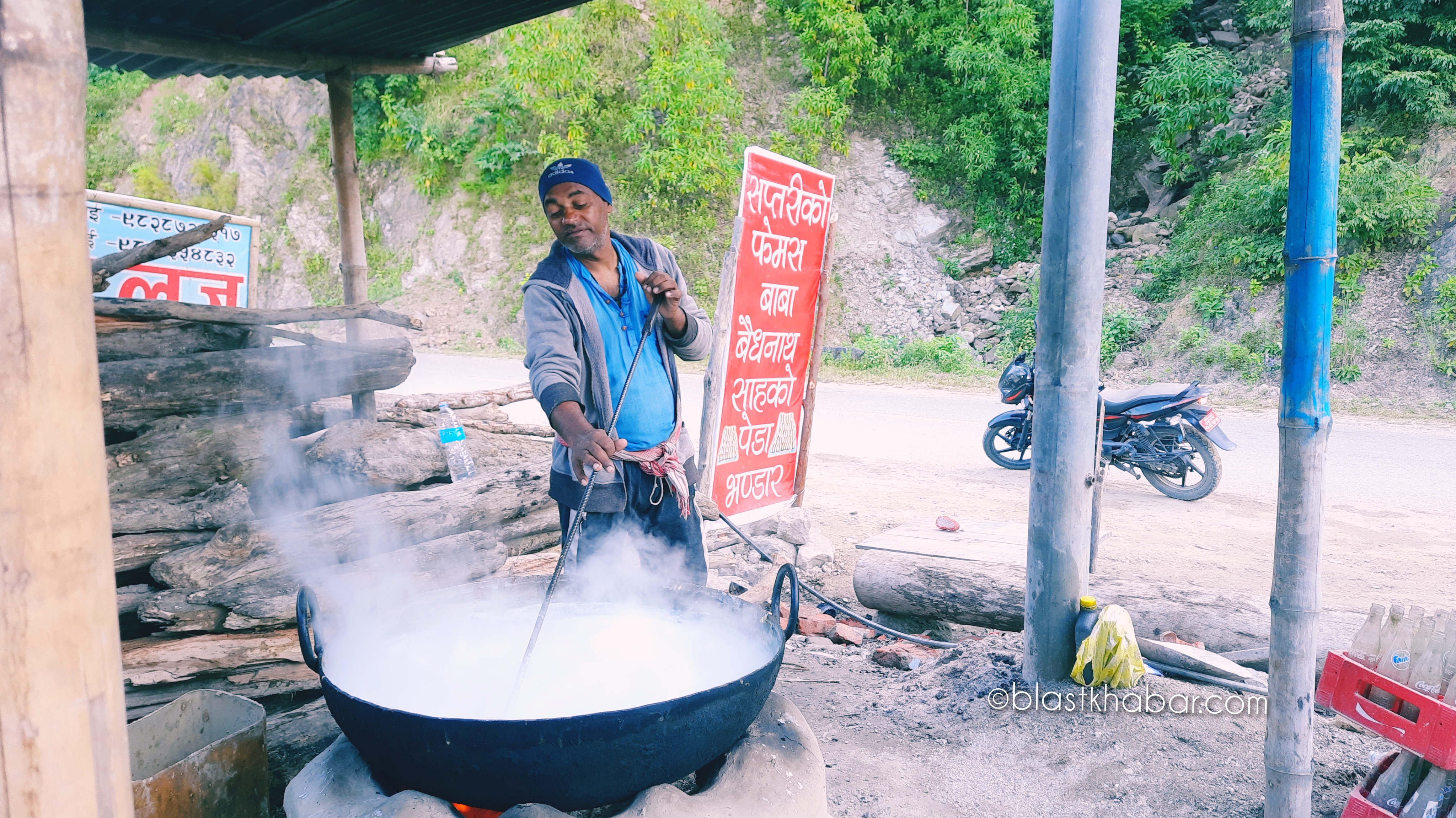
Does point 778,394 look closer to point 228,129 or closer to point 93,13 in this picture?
point 93,13

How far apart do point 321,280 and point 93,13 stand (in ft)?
68.3

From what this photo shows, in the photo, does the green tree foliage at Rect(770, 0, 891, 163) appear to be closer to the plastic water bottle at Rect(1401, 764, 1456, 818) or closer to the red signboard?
the red signboard

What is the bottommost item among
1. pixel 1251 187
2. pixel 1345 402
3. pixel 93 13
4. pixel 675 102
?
pixel 1345 402

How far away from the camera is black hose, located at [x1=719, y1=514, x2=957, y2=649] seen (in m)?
4.07

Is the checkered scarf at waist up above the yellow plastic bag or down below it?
above

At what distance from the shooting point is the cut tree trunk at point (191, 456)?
143 inches

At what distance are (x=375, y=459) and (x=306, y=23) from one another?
2.28m

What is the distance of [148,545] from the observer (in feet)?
10.7

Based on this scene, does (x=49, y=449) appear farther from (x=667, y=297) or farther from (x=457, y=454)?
(x=457, y=454)

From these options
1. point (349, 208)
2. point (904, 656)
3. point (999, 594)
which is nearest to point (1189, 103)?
point (999, 594)

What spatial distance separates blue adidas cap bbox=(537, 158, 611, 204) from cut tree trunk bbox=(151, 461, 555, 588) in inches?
67.4

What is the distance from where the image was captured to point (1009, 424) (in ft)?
25.9

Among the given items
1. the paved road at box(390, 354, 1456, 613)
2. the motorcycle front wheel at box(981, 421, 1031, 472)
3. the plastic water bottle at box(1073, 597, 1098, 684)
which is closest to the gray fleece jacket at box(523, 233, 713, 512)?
the plastic water bottle at box(1073, 597, 1098, 684)

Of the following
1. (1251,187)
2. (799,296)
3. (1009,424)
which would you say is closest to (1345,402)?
(1251,187)
